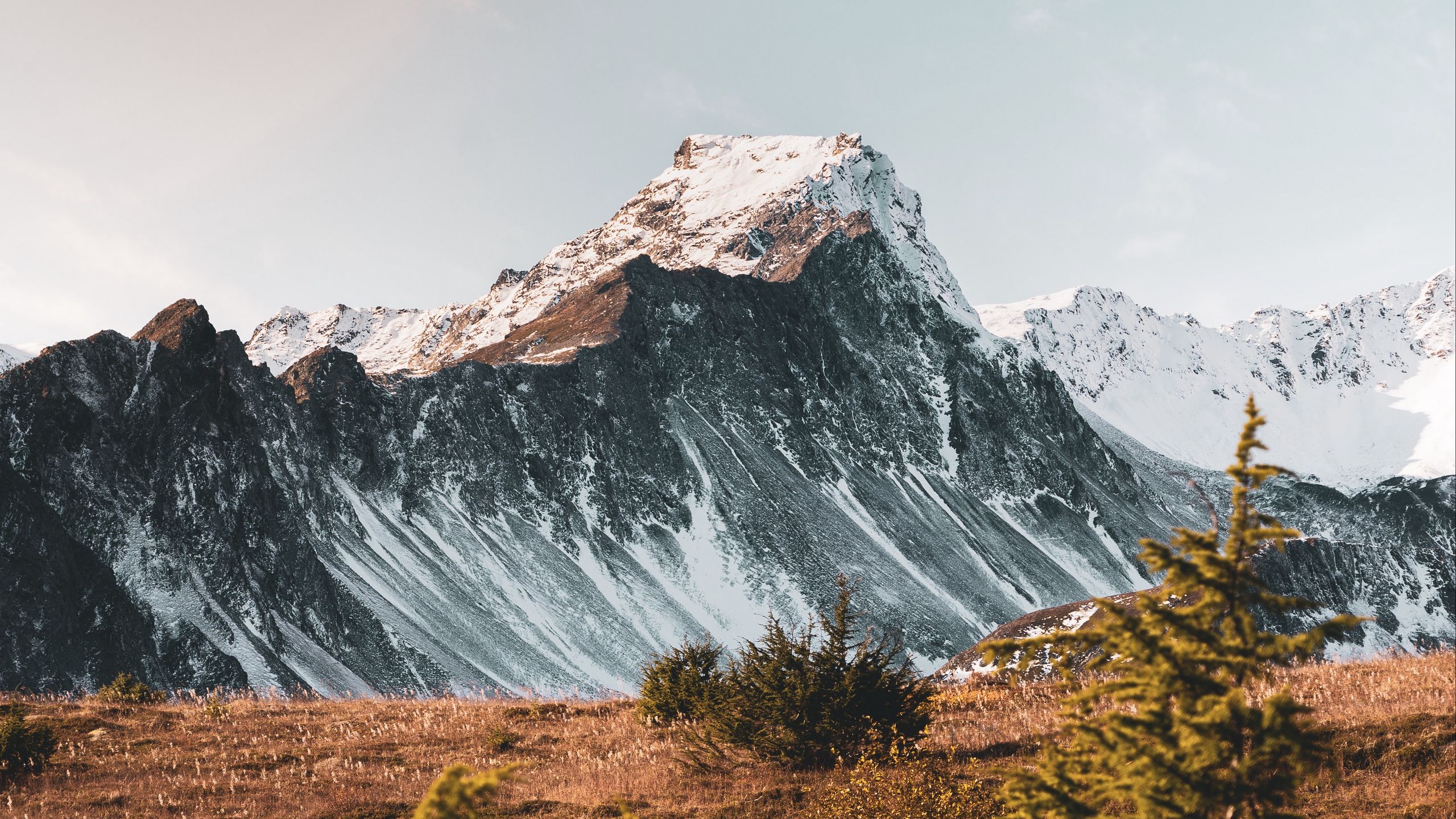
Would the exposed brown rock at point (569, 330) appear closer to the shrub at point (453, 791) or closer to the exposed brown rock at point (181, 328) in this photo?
the exposed brown rock at point (181, 328)

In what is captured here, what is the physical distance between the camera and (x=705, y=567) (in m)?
124

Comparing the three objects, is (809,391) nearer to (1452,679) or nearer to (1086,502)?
(1086,502)

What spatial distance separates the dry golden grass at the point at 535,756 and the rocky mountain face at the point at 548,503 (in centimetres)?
2246

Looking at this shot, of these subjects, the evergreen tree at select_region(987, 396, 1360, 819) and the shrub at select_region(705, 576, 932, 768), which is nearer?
the evergreen tree at select_region(987, 396, 1360, 819)

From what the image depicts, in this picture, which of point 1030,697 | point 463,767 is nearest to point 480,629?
point 1030,697

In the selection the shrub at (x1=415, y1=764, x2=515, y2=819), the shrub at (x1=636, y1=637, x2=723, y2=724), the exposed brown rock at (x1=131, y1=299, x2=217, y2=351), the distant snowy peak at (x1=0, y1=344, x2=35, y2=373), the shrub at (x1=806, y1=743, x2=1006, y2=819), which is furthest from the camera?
the distant snowy peak at (x1=0, y1=344, x2=35, y2=373)

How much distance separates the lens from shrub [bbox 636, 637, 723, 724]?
1894cm

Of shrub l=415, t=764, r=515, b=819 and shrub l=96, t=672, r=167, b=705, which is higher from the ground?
shrub l=96, t=672, r=167, b=705

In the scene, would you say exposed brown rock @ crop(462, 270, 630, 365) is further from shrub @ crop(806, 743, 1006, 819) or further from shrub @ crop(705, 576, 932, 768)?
shrub @ crop(806, 743, 1006, 819)

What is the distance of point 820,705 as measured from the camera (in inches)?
614

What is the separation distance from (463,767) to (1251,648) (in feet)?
17.5

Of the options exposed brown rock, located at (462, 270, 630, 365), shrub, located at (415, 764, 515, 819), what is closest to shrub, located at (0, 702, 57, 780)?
shrub, located at (415, 764, 515, 819)

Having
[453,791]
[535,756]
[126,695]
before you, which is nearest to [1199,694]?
[453,791]

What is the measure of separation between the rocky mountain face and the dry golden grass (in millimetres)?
22460
